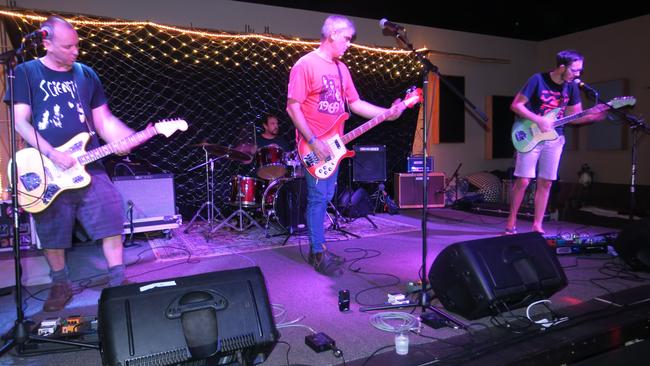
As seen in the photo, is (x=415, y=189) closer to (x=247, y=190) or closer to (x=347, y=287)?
(x=247, y=190)

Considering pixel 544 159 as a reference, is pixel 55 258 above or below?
below

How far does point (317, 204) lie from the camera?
354 centimetres

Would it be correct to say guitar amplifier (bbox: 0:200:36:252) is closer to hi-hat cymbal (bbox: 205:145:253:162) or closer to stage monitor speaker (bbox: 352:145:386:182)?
hi-hat cymbal (bbox: 205:145:253:162)

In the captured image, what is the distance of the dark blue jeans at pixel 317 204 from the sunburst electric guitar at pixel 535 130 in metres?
2.26

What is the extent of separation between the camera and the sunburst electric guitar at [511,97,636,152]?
443 cm

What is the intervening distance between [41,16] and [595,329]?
6208 millimetres

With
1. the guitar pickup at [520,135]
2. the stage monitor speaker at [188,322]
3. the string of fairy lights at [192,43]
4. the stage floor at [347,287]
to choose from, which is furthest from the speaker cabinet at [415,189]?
the stage monitor speaker at [188,322]

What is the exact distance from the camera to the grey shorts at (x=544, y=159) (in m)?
4.48

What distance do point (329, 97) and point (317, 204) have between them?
0.87 meters

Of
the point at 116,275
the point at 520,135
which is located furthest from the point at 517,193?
the point at 116,275

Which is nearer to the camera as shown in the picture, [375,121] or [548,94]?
[375,121]

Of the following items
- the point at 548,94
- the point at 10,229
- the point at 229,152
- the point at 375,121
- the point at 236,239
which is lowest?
the point at 236,239

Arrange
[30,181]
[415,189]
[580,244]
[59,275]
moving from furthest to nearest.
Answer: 1. [415,189]
2. [580,244]
3. [59,275]
4. [30,181]

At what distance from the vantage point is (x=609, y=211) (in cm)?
606
